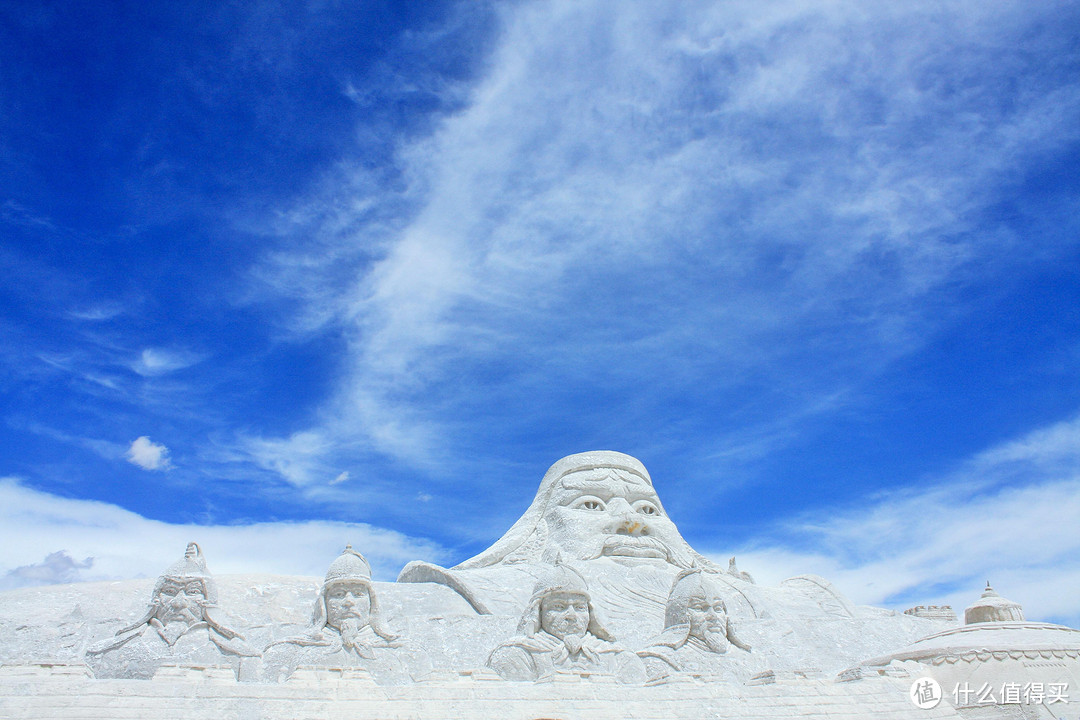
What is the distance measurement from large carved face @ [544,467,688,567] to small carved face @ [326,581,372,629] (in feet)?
23.9

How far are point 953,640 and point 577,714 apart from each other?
6306 millimetres

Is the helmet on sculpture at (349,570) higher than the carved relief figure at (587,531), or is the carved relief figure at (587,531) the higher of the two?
the carved relief figure at (587,531)

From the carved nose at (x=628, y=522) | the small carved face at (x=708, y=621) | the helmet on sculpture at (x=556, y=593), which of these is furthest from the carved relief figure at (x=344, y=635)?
the carved nose at (x=628, y=522)

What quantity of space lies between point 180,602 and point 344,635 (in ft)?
5.64

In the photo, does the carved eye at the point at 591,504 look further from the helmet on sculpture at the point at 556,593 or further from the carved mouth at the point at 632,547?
the helmet on sculpture at the point at 556,593

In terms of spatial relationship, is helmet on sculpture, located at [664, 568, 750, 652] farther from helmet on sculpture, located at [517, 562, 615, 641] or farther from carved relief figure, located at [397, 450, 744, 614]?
carved relief figure, located at [397, 450, 744, 614]

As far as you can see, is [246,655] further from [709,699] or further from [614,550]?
[614,550]

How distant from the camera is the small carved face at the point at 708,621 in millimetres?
9617


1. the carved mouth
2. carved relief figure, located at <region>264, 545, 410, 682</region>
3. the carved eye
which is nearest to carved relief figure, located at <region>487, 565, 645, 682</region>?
carved relief figure, located at <region>264, 545, 410, 682</region>

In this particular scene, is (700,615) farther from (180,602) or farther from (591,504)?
(591,504)

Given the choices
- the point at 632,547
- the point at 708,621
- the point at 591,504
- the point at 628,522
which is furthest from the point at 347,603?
the point at 591,504

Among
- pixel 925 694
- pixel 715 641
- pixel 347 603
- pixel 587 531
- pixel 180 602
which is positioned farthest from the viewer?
pixel 587 531

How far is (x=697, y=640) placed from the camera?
963 cm

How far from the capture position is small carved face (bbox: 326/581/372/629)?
29.8ft
